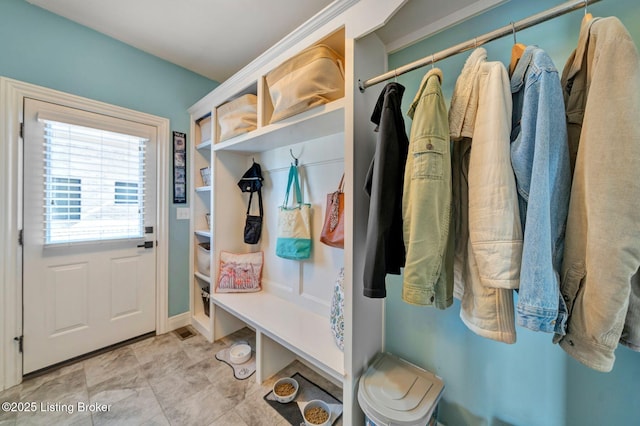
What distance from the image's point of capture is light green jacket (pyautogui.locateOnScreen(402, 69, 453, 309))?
72 centimetres

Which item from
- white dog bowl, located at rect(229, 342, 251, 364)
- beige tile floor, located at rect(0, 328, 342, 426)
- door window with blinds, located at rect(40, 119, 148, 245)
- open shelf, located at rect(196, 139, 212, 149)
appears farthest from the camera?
open shelf, located at rect(196, 139, 212, 149)

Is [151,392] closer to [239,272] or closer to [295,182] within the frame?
[239,272]

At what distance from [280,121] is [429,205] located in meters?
1.05

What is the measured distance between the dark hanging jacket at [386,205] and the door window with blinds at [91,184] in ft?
7.19

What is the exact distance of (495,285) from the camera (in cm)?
62

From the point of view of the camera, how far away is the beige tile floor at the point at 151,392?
1.31 m

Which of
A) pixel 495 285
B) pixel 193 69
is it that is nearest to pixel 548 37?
pixel 495 285

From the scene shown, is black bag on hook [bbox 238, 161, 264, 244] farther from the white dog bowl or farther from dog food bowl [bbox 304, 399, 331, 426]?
dog food bowl [bbox 304, 399, 331, 426]

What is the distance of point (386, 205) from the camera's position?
86 cm

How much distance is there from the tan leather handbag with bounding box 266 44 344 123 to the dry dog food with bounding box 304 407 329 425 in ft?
5.60

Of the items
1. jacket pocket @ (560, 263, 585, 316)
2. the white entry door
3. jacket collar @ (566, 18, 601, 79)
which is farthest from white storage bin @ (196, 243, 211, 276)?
jacket collar @ (566, 18, 601, 79)

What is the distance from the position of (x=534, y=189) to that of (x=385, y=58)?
112cm

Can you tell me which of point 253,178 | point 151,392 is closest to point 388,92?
point 253,178

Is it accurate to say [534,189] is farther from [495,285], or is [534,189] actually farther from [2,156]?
[2,156]
